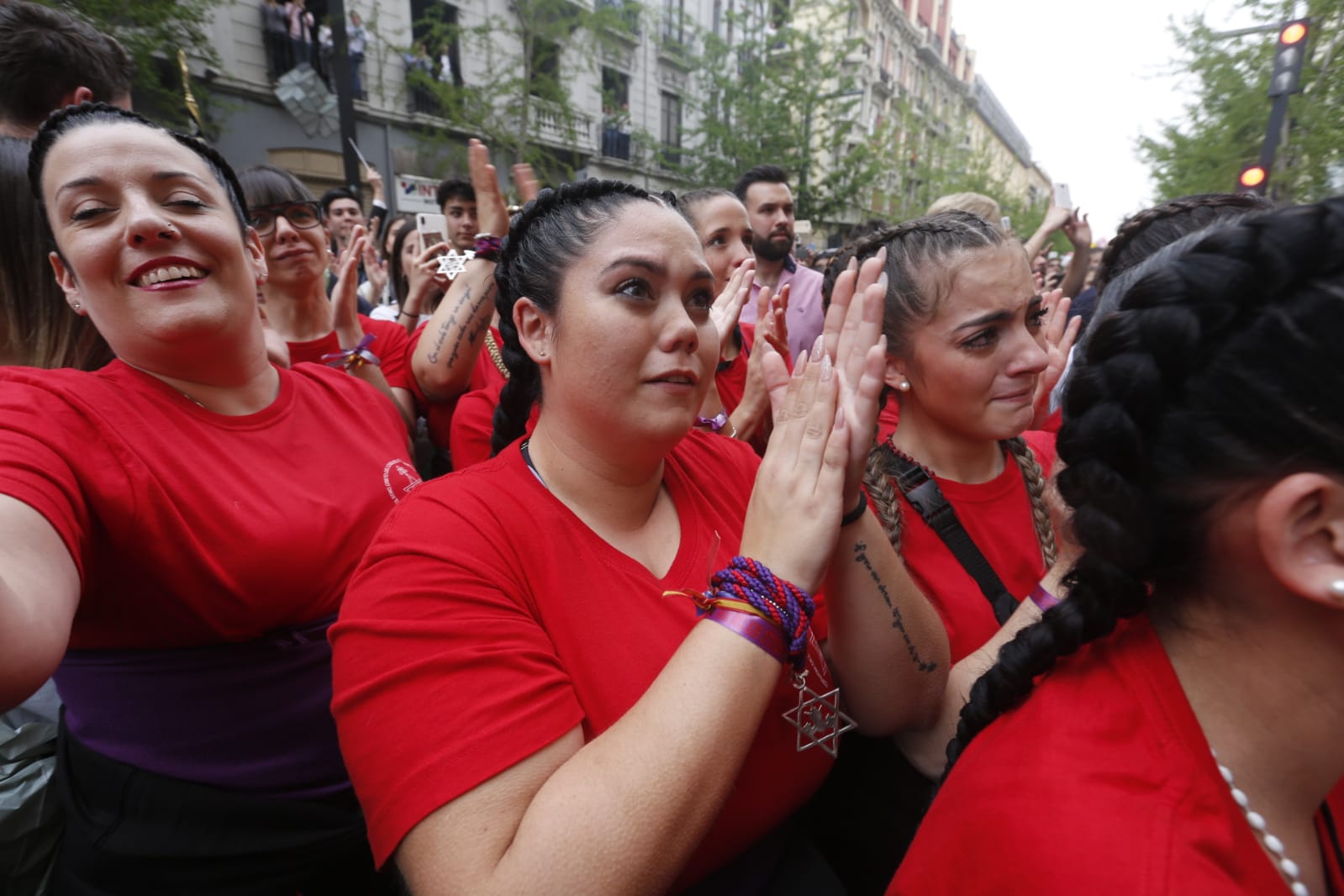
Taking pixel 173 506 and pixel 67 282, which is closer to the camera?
pixel 173 506

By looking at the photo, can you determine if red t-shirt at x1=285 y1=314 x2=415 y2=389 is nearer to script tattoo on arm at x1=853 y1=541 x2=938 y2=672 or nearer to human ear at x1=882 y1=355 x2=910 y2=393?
human ear at x1=882 y1=355 x2=910 y2=393

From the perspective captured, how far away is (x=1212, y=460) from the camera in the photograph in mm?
917

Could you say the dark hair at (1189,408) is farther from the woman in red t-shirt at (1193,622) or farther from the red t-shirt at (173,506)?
the red t-shirt at (173,506)

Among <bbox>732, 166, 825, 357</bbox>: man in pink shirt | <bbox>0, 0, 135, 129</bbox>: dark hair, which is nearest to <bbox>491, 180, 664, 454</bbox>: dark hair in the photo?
<bbox>0, 0, 135, 129</bbox>: dark hair

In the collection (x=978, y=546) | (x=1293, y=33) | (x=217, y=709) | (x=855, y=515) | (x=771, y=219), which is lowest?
(x=217, y=709)

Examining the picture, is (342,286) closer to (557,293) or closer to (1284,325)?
(557,293)

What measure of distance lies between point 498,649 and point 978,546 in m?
1.38

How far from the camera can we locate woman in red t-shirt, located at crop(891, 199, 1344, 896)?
33.0 inches

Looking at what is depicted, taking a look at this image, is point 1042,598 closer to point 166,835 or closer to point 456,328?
point 166,835

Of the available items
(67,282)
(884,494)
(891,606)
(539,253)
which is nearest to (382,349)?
(67,282)

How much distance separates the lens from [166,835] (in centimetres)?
145

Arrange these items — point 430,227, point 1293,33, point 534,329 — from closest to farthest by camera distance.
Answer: point 534,329 → point 430,227 → point 1293,33

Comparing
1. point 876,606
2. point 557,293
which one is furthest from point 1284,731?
point 557,293

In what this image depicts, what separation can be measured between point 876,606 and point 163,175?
1957 mm
